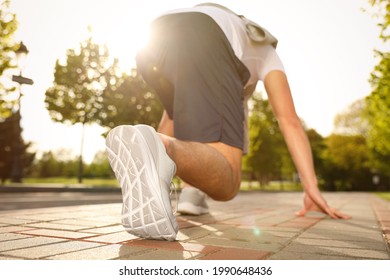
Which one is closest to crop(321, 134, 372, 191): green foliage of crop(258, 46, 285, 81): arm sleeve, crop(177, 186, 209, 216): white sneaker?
crop(177, 186, 209, 216): white sneaker

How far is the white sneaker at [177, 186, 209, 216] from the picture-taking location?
9.06ft

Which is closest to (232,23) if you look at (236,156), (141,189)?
(236,156)

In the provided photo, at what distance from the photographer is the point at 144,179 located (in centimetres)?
155

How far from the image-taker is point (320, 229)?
2260 mm

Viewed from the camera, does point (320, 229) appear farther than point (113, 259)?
Yes

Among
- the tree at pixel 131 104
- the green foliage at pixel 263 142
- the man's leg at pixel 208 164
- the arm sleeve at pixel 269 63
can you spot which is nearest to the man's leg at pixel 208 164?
the man's leg at pixel 208 164

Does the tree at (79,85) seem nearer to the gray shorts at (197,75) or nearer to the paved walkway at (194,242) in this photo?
the gray shorts at (197,75)

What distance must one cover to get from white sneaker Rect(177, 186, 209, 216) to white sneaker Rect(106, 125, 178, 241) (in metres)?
1.12

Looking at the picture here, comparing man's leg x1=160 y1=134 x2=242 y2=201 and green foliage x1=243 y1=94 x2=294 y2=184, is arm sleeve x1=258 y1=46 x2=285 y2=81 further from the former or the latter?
green foliage x1=243 y1=94 x2=294 y2=184

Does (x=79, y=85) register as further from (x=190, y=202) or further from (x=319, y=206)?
(x=319, y=206)

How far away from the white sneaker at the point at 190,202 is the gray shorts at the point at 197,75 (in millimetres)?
711

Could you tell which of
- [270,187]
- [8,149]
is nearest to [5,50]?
[8,149]
